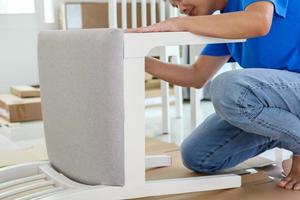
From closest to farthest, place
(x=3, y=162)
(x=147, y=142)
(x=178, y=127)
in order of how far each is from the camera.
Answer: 1. (x=3, y=162)
2. (x=147, y=142)
3. (x=178, y=127)

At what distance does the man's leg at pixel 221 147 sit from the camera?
1.17 meters

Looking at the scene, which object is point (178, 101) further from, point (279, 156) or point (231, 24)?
point (231, 24)

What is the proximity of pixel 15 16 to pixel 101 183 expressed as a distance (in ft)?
6.39

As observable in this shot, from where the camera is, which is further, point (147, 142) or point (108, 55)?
point (147, 142)

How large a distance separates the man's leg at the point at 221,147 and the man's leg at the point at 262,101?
0.61ft

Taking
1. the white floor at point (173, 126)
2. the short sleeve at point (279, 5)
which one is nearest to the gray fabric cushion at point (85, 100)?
the short sleeve at point (279, 5)

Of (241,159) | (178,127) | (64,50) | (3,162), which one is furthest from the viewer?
(178,127)

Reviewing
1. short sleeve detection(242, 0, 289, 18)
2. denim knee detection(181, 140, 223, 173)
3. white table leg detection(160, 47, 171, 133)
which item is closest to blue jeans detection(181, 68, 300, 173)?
short sleeve detection(242, 0, 289, 18)

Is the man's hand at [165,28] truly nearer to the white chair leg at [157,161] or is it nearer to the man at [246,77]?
the man at [246,77]

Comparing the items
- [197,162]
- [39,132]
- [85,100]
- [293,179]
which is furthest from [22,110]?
[293,179]

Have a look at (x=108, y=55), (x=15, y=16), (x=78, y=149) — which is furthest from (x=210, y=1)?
(x=15, y=16)

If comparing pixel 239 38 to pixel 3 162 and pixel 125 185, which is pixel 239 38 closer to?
pixel 125 185

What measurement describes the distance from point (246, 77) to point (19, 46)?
197 centimetres

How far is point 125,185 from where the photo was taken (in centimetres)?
93
